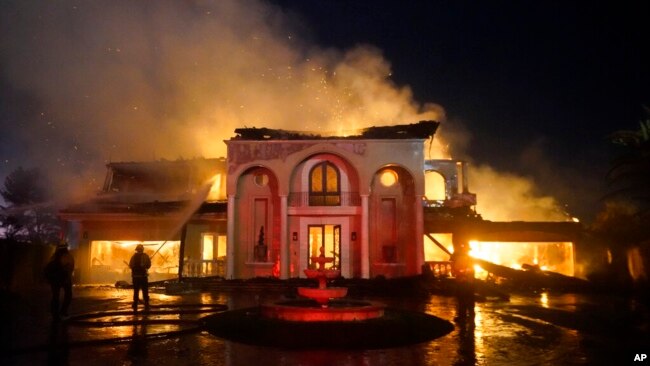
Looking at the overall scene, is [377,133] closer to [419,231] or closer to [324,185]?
[324,185]

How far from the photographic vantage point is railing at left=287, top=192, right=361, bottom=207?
26375 millimetres

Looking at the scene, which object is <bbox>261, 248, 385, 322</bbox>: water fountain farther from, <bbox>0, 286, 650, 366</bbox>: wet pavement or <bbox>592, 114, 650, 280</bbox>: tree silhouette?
<bbox>592, 114, 650, 280</bbox>: tree silhouette

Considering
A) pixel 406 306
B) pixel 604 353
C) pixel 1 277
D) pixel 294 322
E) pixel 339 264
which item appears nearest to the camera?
pixel 604 353

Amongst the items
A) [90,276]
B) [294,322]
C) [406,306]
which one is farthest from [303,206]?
[294,322]

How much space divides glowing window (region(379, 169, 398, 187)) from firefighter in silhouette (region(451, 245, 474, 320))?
1242 cm

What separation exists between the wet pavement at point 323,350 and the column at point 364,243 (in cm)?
1044

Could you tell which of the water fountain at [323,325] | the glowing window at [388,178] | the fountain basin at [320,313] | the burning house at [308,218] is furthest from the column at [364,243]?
the fountain basin at [320,313]

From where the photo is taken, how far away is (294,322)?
1113 cm

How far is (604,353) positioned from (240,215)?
20.5 meters

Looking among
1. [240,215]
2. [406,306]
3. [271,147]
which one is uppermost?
[271,147]

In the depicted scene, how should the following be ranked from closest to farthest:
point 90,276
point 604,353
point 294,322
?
point 604,353, point 294,322, point 90,276

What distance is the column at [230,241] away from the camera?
2572 centimetres

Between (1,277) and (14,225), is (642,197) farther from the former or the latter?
(14,225)

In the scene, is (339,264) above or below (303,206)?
below
